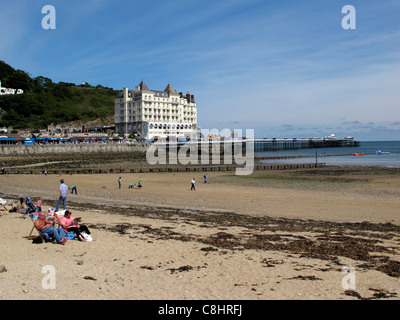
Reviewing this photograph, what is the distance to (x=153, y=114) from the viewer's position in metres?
96.1

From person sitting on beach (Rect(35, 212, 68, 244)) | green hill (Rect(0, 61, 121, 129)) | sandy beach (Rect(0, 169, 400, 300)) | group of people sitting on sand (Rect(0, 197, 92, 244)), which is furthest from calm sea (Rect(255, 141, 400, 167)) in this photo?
green hill (Rect(0, 61, 121, 129))

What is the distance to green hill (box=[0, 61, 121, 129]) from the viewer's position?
9481 cm

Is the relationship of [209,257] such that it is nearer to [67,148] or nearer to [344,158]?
[67,148]

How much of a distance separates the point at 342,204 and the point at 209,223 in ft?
31.8

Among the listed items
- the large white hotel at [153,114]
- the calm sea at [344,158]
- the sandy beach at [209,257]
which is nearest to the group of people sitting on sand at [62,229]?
the sandy beach at [209,257]

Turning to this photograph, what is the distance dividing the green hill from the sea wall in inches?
1142

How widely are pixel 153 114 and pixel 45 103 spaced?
125 ft

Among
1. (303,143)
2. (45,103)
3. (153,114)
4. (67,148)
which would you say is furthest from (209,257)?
(303,143)

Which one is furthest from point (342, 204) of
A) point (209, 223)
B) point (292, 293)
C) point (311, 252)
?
point (292, 293)

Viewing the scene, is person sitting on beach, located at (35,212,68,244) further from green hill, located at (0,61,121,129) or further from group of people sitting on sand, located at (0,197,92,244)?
green hill, located at (0,61,121,129)

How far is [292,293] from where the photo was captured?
6.20 meters

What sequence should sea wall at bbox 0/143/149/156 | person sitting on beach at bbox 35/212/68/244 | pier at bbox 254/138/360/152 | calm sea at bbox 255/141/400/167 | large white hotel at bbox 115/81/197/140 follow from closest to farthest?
person sitting on beach at bbox 35/212/68/244 → calm sea at bbox 255/141/400/167 → sea wall at bbox 0/143/149/156 → large white hotel at bbox 115/81/197/140 → pier at bbox 254/138/360/152

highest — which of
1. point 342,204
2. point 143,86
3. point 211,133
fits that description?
point 143,86
